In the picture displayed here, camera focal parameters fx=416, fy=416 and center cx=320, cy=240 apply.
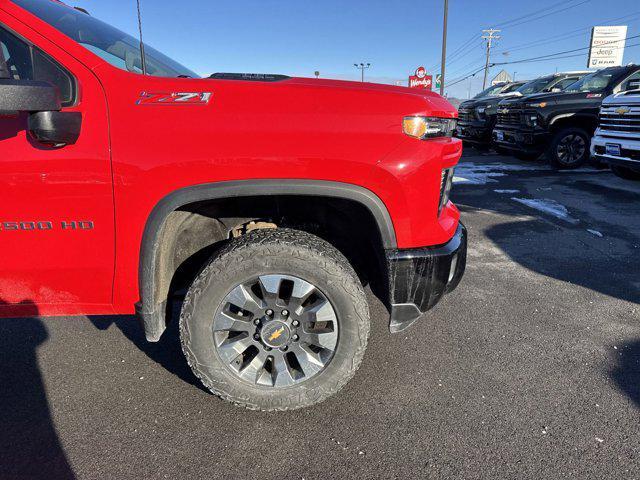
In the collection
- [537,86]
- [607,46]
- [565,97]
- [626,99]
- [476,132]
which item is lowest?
[476,132]

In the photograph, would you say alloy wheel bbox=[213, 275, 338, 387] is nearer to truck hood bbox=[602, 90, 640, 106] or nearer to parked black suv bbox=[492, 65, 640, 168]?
truck hood bbox=[602, 90, 640, 106]

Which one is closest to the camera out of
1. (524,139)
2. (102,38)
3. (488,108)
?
(102,38)

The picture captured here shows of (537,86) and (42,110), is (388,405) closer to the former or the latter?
(42,110)

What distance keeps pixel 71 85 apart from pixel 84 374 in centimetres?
170

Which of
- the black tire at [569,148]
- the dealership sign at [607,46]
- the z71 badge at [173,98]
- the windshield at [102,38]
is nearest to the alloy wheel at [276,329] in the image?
the z71 badge at [173,98]

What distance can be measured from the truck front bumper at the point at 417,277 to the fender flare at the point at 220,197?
0.35 ft

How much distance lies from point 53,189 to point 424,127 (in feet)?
5.52

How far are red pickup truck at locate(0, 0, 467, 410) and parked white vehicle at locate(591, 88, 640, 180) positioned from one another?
6566 millimetres

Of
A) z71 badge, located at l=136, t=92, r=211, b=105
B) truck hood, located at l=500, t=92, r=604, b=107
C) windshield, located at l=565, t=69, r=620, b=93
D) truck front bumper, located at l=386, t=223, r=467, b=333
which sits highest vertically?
windshield, located at l=565, t=69, r=620, b=93

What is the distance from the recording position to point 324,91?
1920 mm

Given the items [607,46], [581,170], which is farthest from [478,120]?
[607,46]

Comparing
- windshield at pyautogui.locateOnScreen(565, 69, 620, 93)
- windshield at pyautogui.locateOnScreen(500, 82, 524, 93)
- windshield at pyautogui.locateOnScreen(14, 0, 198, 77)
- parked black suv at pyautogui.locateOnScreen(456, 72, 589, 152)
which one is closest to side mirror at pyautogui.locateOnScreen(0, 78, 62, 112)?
windshield at pyautogui.locateOnScreen(14, 0, 198, 77)

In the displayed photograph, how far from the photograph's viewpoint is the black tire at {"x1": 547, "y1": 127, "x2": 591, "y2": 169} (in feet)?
31.0

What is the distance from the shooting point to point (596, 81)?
9.61 m
